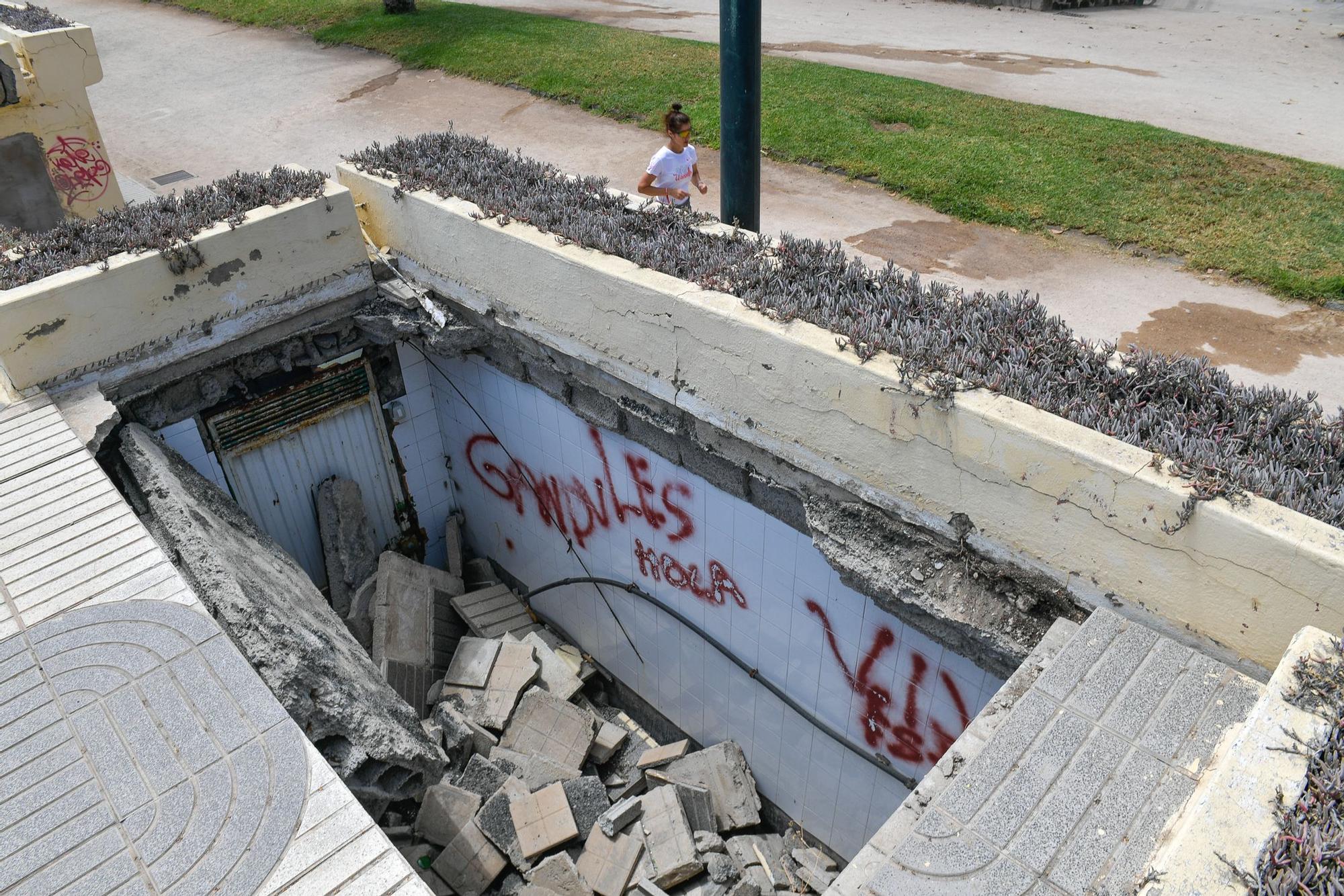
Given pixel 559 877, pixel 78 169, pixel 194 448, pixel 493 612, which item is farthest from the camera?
pixel 78 169

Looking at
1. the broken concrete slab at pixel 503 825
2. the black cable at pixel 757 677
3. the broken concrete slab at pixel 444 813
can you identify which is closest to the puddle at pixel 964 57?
the black cable at pixel 757 677

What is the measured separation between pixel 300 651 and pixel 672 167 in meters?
5.40

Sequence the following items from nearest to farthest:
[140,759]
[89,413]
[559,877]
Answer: [140,759] → [89,413] → [559,877]

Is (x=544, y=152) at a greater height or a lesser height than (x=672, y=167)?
lesser

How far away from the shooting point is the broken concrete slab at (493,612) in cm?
848

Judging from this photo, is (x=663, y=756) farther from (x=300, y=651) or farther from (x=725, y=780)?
(x=300, y=651)

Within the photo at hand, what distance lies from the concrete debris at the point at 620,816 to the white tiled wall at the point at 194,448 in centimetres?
408

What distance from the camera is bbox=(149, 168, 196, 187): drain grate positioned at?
1403 cm

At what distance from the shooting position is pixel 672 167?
8.02 meters

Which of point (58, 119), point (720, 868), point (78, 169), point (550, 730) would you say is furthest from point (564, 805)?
point (58, 119)

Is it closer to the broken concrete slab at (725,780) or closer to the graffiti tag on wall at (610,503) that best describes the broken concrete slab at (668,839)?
the broken concrete slab at (725,780)

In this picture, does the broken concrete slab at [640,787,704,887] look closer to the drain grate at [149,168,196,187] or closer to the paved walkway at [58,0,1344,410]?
the paved walkway at [58,0,1344,410]

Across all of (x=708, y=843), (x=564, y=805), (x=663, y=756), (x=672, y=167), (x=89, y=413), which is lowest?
(x=708, y=843)

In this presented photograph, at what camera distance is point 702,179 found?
12289 mm
